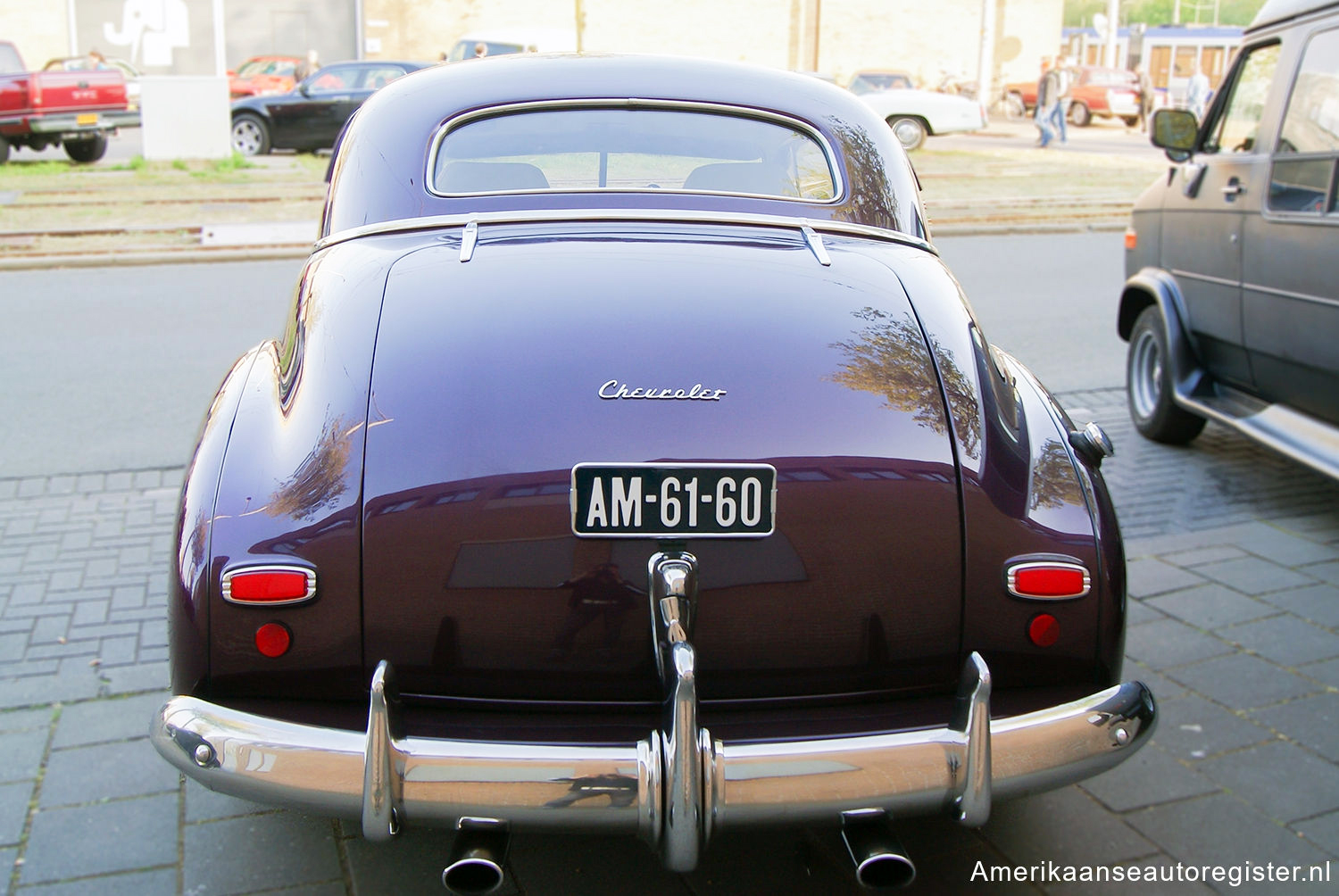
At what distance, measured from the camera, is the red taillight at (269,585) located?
7.61 feet

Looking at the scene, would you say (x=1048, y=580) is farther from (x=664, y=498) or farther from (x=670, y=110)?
(x=670, y=110)

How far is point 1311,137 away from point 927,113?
22.3 metres

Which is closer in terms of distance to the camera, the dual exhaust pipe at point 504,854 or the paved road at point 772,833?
the dual exhaust pipe at point 504,854

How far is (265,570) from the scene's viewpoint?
7.64 feet

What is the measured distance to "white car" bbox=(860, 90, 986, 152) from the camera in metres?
26.1

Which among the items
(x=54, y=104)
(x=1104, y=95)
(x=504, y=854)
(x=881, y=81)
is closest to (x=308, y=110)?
(x=54, y=104)

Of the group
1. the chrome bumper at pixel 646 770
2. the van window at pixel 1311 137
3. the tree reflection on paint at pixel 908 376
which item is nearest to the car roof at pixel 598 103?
the tree reflection on paint at pixel 908 376

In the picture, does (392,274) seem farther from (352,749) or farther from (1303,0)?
(1303,0)

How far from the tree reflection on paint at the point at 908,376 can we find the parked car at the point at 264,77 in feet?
92.0

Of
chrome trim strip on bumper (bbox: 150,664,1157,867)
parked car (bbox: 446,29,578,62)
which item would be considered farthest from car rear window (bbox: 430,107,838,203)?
parked car (bbox: 446,29,578,62)

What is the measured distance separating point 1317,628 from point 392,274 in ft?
10.5

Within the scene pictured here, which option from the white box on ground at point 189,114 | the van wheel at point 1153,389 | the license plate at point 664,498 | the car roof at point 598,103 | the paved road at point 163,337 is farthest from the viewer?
the white box on ground at point 189,114

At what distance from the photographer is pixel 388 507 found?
231 cm

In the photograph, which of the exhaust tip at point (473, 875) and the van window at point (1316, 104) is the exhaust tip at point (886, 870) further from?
the van window at point (1316, 104)
